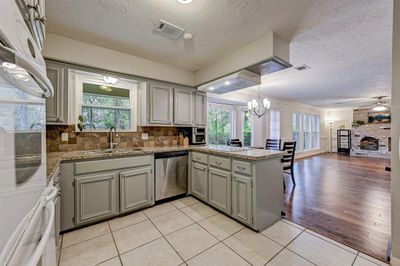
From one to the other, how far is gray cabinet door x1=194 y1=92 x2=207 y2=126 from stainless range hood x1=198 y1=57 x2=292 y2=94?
36 cm

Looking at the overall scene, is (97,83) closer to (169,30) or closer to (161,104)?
(161,104)

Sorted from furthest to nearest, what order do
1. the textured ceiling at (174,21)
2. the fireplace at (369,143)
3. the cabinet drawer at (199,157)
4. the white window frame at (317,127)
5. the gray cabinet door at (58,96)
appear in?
the white window frame at (317,127), the fireplace at (369,143), the cabinet drawer at (199,157), the gray cabinet door at (58,96), the textured ceiling at (174,21)

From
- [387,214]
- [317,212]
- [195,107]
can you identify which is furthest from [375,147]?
[195,107]

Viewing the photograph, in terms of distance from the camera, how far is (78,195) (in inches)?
81.1

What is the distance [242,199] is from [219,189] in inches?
15.9

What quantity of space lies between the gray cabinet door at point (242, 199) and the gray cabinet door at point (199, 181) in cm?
58

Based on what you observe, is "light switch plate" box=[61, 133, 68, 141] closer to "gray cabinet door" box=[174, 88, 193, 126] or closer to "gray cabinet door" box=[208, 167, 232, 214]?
"gray cabinet door" box=[174, 88, 193, 126]

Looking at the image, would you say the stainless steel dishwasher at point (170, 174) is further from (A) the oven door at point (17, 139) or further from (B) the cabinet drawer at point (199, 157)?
(A) the oven door at point (17, 139)

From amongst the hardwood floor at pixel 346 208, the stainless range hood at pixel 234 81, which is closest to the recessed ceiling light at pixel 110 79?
the stainless range hood at pixel 234 81

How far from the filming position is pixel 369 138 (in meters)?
8.16

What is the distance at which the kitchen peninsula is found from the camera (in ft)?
6.59

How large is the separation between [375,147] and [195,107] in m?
9.47

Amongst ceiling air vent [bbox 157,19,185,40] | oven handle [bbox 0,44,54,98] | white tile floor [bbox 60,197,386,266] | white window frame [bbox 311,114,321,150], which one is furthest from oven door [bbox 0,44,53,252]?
white window frame [bbox 311,114,321,150]

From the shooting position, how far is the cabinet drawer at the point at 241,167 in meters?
2.05
